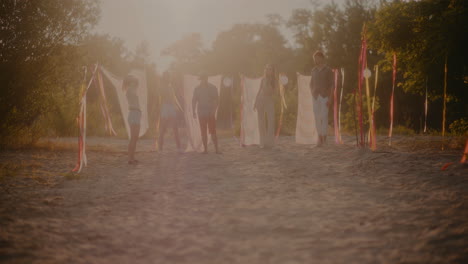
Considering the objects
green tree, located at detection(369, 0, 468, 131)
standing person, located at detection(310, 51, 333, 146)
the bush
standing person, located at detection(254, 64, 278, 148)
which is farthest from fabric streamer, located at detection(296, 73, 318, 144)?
the bush

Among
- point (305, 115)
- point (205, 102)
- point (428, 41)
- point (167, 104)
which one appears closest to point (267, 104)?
point (305, 115)

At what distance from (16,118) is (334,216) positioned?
8322 mm

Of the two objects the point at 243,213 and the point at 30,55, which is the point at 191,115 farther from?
the point at 243,213

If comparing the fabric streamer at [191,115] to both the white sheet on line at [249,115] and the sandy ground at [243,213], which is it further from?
the sandy ground at [243,213]

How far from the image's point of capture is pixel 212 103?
29.4 feet

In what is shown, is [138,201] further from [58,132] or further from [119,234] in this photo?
[58,132]

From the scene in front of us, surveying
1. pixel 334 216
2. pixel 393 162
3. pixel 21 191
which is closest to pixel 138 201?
pixel 21 191

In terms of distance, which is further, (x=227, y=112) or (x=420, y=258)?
(x=227, y=112)

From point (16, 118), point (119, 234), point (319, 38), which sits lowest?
point (119, 234)

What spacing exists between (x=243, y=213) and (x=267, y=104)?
6240mm

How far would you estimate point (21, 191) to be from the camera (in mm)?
4770

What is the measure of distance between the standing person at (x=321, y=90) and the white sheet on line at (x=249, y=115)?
2.27 metres

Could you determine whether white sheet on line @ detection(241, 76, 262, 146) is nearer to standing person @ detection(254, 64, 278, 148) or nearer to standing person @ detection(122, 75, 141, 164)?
standing person @ detection(254, 64, 278, 148)

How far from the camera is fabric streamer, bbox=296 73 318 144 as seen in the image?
1055 centimetres
